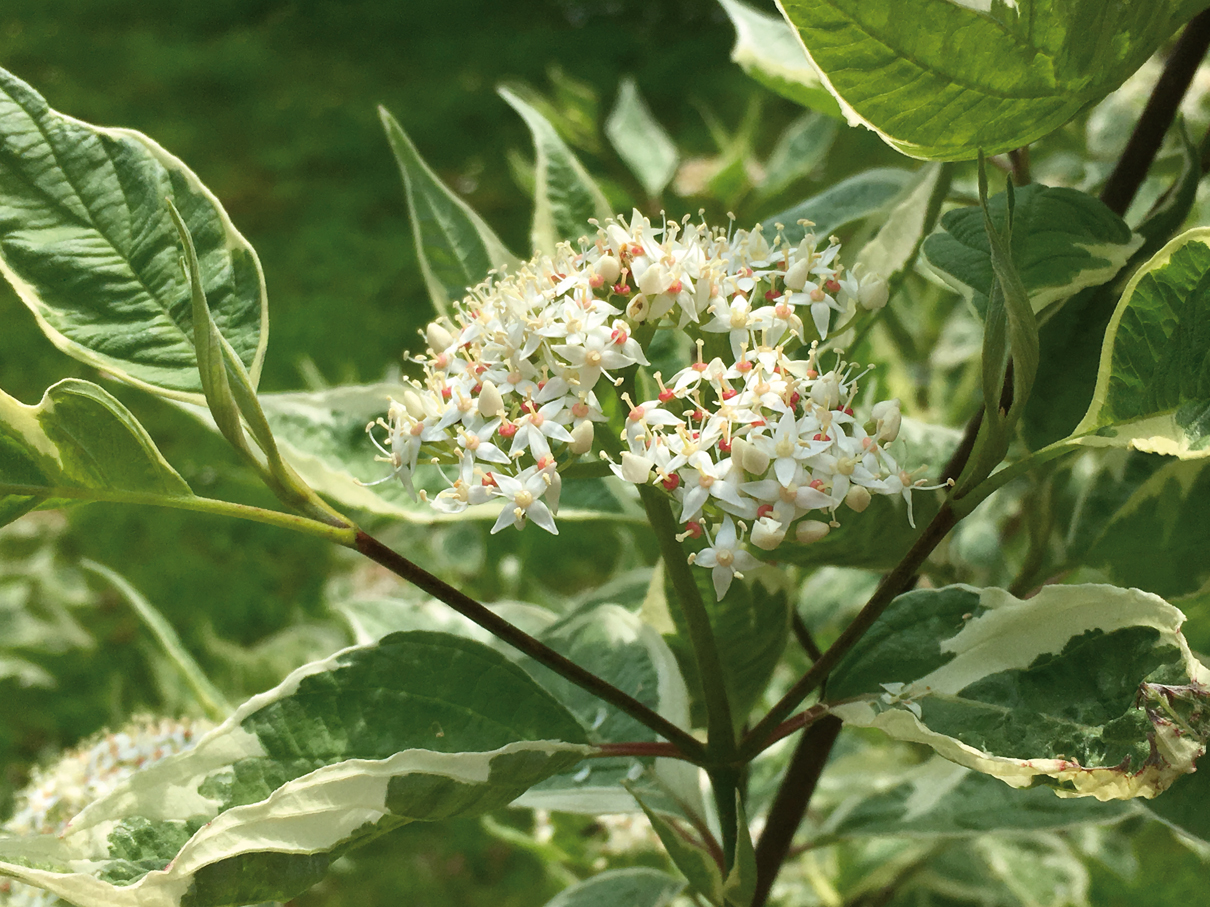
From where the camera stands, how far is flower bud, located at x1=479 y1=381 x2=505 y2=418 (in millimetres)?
648

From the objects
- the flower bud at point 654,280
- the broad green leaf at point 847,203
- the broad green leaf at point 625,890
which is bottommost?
Answer: the broad green leaf at point 625,890

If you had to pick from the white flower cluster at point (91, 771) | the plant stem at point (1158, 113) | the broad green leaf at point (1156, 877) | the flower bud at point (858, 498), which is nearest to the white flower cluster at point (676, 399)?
the flower bud at point (858, 498)

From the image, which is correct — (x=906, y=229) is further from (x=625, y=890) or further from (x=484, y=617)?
(x=625, y=890)

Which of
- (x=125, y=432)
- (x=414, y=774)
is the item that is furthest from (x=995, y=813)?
(x=125, y=432)

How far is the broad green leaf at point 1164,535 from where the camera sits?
0.76 m

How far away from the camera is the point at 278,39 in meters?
6.19

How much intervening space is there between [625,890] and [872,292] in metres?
0.55

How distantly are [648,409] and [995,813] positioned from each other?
51 centimetres

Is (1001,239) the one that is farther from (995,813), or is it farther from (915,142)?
(995,813)

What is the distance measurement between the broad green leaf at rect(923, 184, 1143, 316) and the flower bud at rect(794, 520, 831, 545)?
0.18m

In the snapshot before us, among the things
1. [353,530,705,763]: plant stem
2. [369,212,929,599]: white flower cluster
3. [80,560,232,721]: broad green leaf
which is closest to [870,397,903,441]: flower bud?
[369,212,929,599]: white flower cluster

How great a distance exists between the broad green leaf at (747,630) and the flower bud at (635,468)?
0.17 metres

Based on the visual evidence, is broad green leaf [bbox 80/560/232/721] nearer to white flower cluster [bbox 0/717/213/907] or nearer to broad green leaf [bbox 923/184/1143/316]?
white flower cluster [bbox 0/717/213/907]

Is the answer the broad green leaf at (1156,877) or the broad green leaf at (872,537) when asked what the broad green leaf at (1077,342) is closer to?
the broad green leaf at (872,537)
